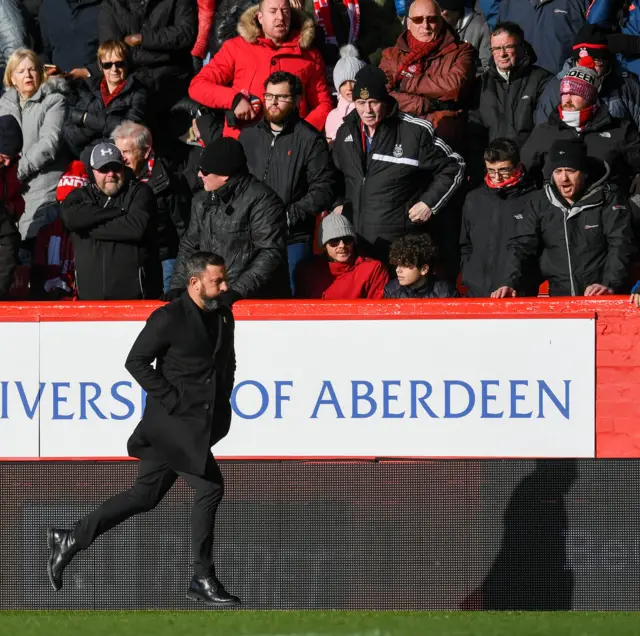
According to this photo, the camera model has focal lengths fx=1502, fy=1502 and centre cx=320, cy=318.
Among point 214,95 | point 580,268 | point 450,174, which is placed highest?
point 214,95

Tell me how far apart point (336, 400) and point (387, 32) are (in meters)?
4.80

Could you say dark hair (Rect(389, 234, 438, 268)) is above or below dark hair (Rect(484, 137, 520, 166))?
below

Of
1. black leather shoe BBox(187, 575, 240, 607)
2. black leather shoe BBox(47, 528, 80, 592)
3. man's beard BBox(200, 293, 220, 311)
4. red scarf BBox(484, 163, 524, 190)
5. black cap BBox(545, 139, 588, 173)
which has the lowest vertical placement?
black leather shoe BBox(187, 575, 240, 607)

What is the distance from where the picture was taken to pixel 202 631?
7414 millimetres

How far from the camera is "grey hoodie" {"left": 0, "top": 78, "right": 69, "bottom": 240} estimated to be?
1172cm

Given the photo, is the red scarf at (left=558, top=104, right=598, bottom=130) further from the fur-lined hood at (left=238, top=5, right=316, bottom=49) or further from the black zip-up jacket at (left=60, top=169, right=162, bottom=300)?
the black zip-up jacket at (left=60, top=169, right=162, bottom=300)

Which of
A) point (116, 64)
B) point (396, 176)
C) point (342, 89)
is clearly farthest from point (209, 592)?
point (116, 64)

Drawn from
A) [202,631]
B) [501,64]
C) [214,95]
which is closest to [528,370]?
[202,631]

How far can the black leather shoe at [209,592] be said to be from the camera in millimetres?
7840

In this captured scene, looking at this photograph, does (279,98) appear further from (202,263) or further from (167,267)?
(202,263)

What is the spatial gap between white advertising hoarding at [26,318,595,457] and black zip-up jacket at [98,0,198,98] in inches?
165

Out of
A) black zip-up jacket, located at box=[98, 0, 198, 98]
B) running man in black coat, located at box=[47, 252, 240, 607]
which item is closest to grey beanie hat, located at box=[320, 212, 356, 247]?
running man in black coat, located at box=[47, 252, 240, 607]

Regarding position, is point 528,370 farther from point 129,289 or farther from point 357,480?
point 129,289

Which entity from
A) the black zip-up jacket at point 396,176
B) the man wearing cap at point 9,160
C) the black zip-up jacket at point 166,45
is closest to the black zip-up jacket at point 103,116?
the black zip-up jacket at point 166,45
